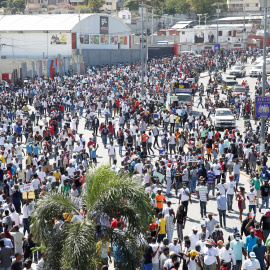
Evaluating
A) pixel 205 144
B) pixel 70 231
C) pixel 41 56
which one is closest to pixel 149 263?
pixel 70 231

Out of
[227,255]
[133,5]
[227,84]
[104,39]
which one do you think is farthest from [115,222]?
[133,5]


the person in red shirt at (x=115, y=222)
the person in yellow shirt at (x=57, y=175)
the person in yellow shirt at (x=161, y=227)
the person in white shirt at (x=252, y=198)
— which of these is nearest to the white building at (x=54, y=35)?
the person in yellow shirt at (x=57, y=175)

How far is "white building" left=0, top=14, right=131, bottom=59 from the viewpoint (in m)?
67.1

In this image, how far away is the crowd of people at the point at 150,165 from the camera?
13328 mm

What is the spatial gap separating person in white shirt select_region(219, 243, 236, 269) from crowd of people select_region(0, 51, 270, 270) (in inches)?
0.8

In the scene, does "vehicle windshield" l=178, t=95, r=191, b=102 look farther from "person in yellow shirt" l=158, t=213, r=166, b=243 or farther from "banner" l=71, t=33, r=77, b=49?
"banner" l=71, t=33, r=77, b=49

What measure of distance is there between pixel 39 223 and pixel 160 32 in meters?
91.8

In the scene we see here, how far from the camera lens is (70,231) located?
37.8ft

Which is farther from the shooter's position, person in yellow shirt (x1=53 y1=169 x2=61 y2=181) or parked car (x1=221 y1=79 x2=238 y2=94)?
parked car (x1=221 y1=79 x2=238 y2=94)

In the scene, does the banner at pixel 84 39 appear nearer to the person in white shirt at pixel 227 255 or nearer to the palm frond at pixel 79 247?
the person in white shirt at pixel 227 255

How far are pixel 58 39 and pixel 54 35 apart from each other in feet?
3.32

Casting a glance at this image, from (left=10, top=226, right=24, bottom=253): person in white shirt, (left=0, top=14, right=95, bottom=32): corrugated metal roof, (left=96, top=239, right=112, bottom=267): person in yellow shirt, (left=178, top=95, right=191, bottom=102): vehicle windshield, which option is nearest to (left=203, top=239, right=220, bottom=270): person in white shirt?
(left=96, top=239, right=112, bottom=267): person in yellow shirt

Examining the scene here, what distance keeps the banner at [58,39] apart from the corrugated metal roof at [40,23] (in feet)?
2.66

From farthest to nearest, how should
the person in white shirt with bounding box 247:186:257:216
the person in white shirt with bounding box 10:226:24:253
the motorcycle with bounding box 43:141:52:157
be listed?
the motorcycle with bounding box 43:141:52:157, the person in white shirt with bounding box 247:186:257:216, the person in white shirt with bounding box 10:226:24:253
